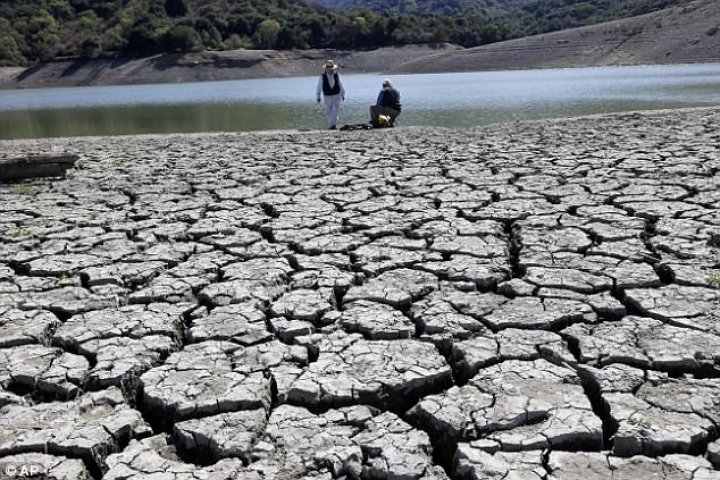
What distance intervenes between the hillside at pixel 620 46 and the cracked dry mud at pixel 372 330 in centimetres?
3857

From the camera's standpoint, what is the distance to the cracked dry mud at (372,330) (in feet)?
7.08

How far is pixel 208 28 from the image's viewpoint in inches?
2776

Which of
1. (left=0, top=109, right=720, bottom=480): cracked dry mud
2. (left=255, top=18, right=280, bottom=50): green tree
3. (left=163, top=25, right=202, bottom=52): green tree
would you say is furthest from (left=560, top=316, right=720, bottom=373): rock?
(left=255, top=18, right=280, bottom=50): green tree

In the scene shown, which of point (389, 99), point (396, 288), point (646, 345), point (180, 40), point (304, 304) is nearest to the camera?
point (646, 345)

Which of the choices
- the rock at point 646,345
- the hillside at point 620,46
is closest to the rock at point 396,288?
the rock at point 646,345

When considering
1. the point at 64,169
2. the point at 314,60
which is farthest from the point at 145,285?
the point at 314,60

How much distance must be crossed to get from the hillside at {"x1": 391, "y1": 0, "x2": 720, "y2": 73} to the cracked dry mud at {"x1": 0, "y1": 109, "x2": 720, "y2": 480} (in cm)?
3857

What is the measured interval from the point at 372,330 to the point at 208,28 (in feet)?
240

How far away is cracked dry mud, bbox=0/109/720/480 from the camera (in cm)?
216

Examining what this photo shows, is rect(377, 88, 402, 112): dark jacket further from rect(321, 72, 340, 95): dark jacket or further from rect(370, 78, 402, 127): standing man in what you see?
rect(321, 72, 340, 95): dark jacket

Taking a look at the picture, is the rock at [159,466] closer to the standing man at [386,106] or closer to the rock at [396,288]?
the rock at [396,288]

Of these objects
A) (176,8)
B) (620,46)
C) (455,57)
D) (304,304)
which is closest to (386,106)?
(304,304)

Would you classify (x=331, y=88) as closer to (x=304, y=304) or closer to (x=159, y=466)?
(x=304, y=304)

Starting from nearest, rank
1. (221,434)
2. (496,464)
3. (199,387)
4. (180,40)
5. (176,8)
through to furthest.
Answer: (496,464) < (221,434) < (199,387) < (180,40) < (176,8)
